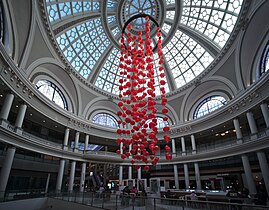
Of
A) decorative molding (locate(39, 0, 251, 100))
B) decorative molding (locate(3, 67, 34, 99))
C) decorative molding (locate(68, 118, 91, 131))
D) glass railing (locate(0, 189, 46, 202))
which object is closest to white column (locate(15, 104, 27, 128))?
decorative molding (locate(3, 67, 34, 99))

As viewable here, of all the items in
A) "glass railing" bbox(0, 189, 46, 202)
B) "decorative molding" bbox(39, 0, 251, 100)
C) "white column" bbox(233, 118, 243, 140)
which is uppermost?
"decorative molding" bbox(39, 0, 251, 100)

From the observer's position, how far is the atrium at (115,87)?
15680 mm

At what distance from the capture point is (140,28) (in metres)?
26.0

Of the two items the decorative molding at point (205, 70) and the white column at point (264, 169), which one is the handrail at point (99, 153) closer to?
the white column at point (264, 169)

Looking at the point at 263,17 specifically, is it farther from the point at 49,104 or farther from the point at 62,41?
the point at 49,104

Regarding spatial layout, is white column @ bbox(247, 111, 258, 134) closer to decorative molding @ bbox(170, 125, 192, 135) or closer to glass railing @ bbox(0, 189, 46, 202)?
decorative molding @ bbox(170, 125, 192, 135)

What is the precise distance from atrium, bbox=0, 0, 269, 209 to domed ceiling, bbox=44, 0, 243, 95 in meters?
0.14

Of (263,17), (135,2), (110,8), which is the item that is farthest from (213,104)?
(110,8)

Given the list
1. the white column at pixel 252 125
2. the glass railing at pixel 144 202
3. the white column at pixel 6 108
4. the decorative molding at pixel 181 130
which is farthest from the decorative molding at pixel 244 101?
the white column at pixel 6 108

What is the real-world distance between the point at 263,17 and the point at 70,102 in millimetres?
26158

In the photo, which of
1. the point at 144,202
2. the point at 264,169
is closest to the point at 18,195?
the point at 144,202

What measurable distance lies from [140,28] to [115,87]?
37.3 ft

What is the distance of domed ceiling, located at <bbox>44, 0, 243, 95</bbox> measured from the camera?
2050 centimetres

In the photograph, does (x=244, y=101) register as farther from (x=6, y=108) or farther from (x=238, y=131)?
(x=6, y=108)
